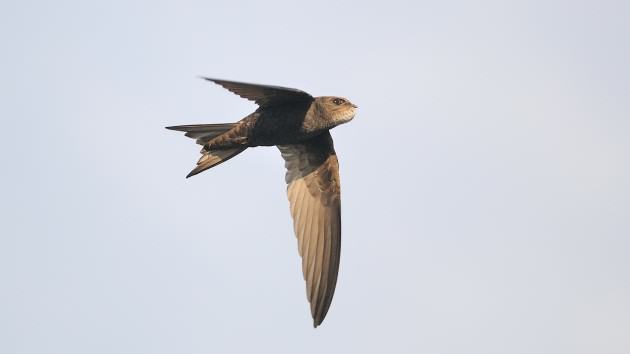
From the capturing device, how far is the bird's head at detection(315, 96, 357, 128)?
11336mm

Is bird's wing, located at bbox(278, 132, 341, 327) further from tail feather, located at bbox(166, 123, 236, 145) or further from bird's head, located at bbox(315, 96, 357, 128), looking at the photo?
tail feather, located at bbox(166, 123, 236, 145)

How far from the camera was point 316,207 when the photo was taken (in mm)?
12664

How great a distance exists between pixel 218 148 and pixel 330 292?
7.91ft

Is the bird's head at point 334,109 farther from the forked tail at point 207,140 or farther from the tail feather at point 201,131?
the tail feather at point 201,131

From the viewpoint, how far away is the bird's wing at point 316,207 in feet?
39.4

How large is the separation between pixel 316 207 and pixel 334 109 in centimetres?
181

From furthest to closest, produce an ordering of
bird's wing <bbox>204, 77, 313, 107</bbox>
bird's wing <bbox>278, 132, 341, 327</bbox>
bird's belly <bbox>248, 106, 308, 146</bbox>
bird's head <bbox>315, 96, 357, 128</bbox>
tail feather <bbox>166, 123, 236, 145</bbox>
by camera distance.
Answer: bird's wing <bbox>278, 132, 341, 327</bbox>, bird's head <bbox>315, 96, 357, 128</bbox>, bird's belly <bbox>248, 106, 308, 146</bbox>, tail feather <bbox>166, 123, 236, 145</bbox>, bird's wing <bbox>204, 77, 313, 107</bbox>

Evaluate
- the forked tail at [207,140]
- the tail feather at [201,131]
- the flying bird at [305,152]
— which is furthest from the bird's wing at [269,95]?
the tail feather at [201,131]

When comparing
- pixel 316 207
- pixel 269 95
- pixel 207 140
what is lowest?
pixel 316 207

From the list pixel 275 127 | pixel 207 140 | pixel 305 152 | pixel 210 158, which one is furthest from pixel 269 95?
pixel 305 152

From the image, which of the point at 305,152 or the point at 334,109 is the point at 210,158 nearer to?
the point at 334,109

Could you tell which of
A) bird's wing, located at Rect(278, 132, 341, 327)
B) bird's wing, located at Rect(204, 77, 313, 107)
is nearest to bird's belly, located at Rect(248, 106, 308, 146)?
bird's wing, located at Rect(204, 77, 313, 107)

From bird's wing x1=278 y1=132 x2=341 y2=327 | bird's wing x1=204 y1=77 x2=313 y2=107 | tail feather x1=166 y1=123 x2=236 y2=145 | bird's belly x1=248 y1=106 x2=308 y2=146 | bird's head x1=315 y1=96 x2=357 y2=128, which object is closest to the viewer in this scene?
bird's wing x1=204 y1=77 x2=313 y2=107

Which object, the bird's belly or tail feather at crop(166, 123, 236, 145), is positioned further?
Answer: the bird's belly
